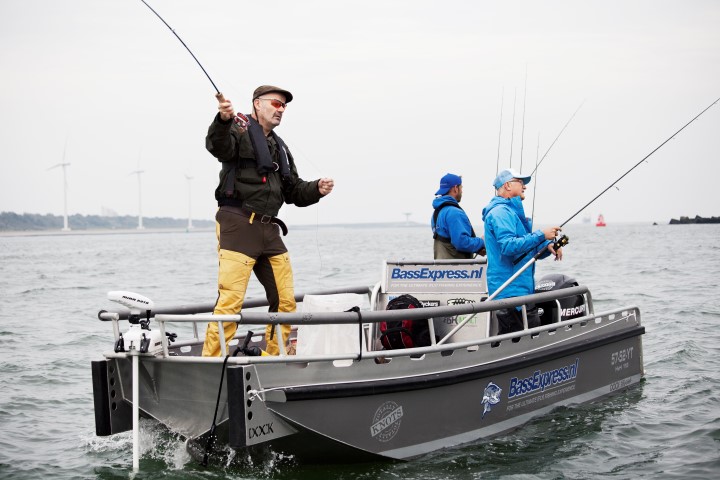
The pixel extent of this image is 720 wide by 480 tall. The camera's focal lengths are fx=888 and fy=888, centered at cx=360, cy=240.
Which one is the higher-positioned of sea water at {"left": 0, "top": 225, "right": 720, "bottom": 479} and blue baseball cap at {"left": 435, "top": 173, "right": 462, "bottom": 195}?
blue baseball cap at {"left": 435, "top": 173, "right": 462, "bottom": 195}

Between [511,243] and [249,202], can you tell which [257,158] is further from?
[511,243]

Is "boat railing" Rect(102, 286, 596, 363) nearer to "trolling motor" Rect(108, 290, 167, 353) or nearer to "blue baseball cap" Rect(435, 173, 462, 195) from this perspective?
"trolling motor" Rect(108, 290, 167, 353)

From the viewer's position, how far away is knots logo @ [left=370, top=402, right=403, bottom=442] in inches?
236

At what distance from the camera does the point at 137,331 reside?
5.92 m

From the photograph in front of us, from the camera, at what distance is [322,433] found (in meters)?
5.79

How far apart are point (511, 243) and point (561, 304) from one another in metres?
1.18

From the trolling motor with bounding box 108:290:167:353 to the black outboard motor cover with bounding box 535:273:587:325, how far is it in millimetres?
3509

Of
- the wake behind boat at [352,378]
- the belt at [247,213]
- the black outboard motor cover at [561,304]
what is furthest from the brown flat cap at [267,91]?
the black outboard motor cover at [561,304]

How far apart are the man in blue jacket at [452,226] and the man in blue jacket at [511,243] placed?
1.93 ft

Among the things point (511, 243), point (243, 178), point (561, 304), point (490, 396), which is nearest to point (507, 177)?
point (511, 243)

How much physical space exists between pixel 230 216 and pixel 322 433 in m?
1.62

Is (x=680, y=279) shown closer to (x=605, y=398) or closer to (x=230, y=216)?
(x=605, y=398)

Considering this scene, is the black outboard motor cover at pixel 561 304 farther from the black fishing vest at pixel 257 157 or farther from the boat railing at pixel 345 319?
the black fishing vest at pixel 257 157

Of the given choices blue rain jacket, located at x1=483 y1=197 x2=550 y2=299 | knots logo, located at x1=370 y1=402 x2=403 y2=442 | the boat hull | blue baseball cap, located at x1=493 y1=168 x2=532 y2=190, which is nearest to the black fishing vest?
the boat hull
